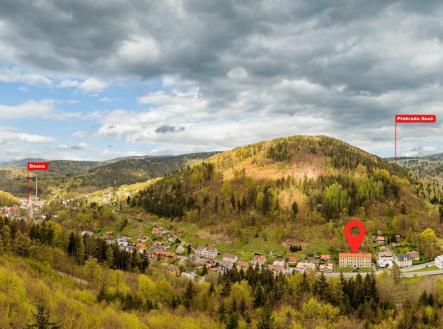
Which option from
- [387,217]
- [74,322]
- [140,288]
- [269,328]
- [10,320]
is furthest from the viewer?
[387,217]

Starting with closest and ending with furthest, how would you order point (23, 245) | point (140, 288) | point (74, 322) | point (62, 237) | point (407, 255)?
point (74, 322)
point (140, 288)
point (23, 245)
point (62, 237)
point (407, 255)

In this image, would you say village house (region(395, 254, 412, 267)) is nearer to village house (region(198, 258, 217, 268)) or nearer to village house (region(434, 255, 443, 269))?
village house (region(434, 255, 443, 269))

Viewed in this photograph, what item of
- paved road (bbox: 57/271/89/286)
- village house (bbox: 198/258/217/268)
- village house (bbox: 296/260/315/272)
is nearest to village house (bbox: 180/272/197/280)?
village house (bbox: 198/258/217/268)

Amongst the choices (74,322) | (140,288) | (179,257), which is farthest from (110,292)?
(179,257)

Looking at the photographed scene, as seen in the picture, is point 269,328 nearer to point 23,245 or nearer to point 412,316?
point 412,316

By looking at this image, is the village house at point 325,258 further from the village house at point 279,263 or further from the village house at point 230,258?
the village house at point 230,258

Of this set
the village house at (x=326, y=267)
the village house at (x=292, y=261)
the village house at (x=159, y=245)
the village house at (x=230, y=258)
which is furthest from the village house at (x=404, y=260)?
the village house at (x=159, y=245)

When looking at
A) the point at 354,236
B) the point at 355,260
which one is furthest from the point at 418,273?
the point at 354,236
